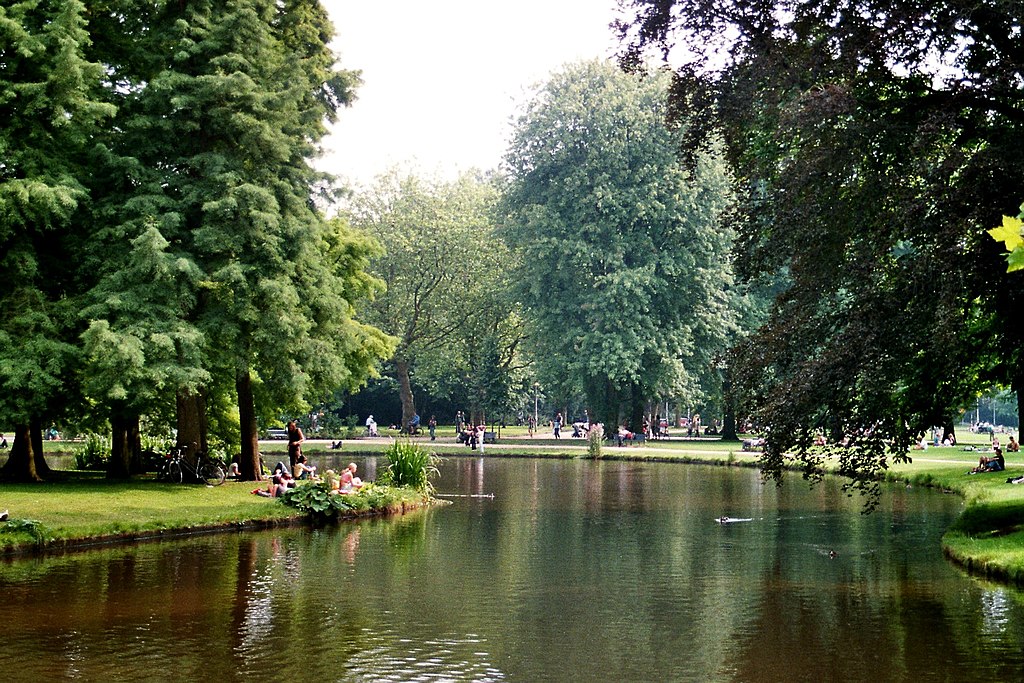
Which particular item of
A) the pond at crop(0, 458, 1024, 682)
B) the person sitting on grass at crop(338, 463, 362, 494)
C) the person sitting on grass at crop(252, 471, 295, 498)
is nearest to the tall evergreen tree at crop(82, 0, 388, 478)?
the person sitting on grass at crop(252, 471, 295, 498)

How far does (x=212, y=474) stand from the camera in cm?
3048

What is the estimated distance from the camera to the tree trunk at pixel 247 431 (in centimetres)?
3158

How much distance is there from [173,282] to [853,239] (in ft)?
51.2

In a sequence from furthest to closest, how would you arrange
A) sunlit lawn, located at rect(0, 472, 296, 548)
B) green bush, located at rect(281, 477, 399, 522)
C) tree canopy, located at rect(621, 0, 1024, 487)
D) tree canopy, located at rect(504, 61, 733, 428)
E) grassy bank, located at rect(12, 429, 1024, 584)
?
tree canopy, located at rect(504, 61, 733, 428) < green bush, located at rect(281, 477, 399, 522) < sunlit lawn, located at rect(0, 472, 296, 548) < grassy bank, located at rect(12, 429, 1024, 584) < tree canopy, located at rect(621, 0, 1024, 487)

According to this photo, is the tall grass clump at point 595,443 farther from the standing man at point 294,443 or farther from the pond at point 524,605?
the pond at point 524,605

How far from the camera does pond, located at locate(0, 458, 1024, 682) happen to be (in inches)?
487

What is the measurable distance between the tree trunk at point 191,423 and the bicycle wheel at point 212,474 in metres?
0.63

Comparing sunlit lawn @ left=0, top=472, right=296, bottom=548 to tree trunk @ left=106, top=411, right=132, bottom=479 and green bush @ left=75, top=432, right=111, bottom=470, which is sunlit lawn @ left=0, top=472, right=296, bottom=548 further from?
green bush @ left=75, top=432, right=111, bottom=470

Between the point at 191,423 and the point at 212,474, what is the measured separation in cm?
149

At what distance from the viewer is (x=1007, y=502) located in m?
24.4

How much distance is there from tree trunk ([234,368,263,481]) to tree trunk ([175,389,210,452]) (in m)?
1.05

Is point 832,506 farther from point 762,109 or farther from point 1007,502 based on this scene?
point 762,109

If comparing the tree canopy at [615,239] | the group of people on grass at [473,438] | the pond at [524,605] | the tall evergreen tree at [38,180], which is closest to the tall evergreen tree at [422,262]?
the group of people on grass at [473,438]

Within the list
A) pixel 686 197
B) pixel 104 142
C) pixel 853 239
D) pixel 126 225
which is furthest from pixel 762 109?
pixel 686 197
